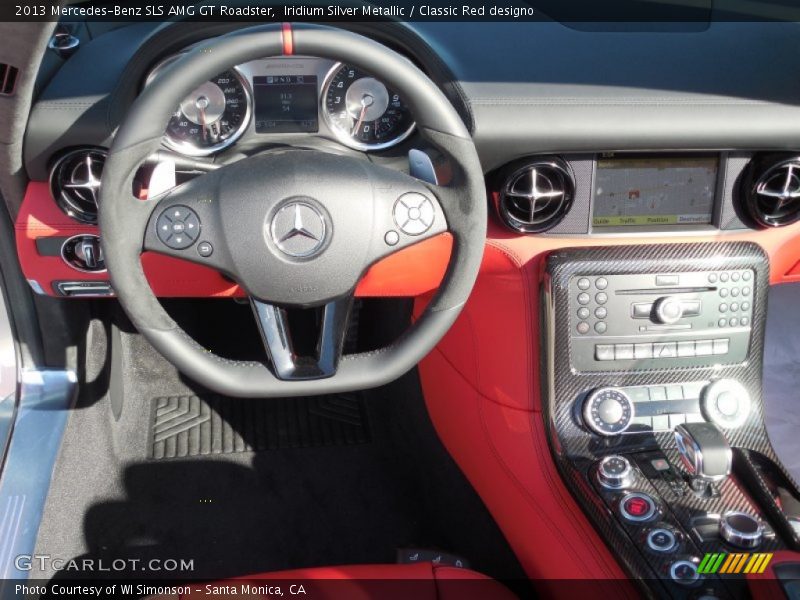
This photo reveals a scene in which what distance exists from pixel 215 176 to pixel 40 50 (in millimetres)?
340

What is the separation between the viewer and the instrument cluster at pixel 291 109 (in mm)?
1502

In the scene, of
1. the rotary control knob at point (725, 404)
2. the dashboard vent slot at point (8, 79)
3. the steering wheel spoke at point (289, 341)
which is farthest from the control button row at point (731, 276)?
the dashboard vent slot at point (8, 79)

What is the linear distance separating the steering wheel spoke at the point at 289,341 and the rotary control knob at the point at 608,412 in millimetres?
647

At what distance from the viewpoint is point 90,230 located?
1568 mm

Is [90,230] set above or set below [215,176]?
below

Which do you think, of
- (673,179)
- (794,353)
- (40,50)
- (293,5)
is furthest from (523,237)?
(794,353)

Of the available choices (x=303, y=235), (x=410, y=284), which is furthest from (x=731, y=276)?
(x=303, y=235)

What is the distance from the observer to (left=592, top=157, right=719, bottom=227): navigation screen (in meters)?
1.67

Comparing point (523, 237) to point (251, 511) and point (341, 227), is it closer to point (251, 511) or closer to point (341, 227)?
point (341, 227)

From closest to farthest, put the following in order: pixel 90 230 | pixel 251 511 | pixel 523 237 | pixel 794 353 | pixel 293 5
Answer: pixel 293 5
pixel 90 230
pixel 523 237
pixel 251 511
pixel 794 353

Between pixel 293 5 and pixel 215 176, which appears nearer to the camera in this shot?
pixel 215 176

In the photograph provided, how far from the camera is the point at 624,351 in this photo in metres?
1.73

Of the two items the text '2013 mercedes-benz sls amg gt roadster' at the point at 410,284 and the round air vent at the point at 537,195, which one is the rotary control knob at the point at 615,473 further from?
the round air vent at the point at 537,195

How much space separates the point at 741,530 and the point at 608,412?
14.2 inches
